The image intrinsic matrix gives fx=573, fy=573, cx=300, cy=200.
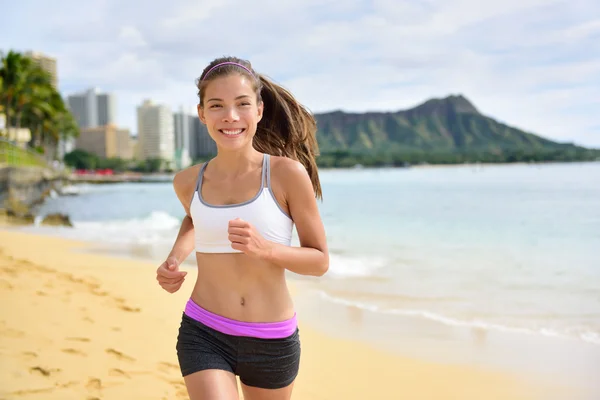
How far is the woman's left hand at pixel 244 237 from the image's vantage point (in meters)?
1.80

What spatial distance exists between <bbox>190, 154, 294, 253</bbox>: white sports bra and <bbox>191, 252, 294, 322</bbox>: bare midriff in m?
0.05

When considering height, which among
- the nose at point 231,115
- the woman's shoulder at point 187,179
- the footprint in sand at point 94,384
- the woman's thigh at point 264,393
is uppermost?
the nose at point 231,115

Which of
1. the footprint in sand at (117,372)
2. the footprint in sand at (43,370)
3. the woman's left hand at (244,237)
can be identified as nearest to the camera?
the woman's left hand at (244,237)

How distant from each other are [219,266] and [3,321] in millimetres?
3556

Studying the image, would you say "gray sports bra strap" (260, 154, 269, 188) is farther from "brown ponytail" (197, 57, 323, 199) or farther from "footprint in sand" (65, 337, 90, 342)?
"footprint in sand" (65, 337, 90, 342)

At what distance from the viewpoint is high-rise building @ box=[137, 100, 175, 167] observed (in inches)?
5891

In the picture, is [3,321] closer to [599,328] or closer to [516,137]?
[599,328]

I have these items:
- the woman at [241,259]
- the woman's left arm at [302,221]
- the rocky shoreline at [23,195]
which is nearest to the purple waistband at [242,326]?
the woman at [241,259]

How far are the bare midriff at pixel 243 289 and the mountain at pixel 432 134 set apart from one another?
124 metres

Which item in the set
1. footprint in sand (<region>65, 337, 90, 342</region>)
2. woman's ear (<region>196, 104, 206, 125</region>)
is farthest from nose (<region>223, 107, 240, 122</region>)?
footprint in sand (<region>65, 337, 90, 342</region>)

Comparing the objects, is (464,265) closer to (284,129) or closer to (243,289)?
(284,129)

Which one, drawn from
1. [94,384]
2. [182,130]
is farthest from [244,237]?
[182,130]

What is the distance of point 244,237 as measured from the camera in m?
1.80

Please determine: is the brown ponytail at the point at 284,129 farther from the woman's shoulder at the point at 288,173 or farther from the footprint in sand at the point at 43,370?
the footprint in sand at the point at 43,370
